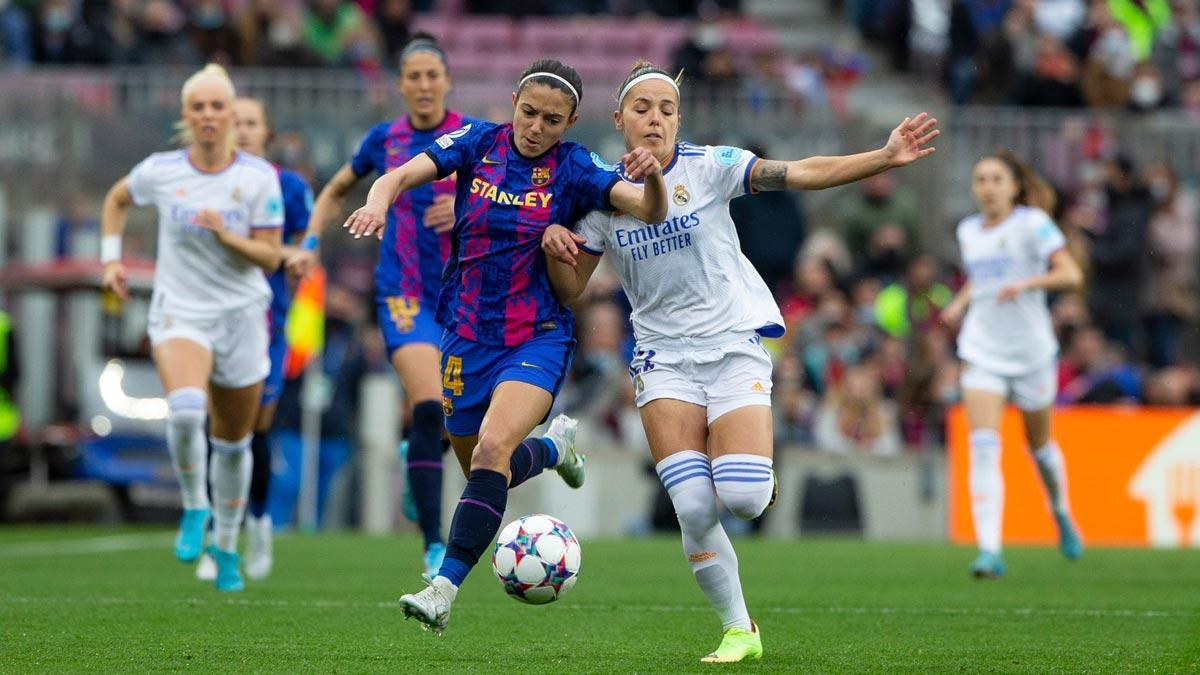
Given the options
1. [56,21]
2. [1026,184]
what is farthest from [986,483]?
[56,21]

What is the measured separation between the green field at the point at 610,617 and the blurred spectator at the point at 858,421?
147 inches

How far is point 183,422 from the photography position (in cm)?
996

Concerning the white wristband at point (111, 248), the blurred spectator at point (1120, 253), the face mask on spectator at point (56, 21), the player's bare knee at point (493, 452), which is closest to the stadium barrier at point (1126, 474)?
the blurred spectator at point (1120, 253)

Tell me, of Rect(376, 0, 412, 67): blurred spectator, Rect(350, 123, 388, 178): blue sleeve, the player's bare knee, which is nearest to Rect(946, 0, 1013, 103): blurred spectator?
Rect(376, 0, 412, 67): blurred spectator

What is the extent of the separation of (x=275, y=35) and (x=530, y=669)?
16017mm

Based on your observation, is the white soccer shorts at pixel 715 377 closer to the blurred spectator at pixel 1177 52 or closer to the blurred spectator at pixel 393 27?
the blurred spectator at pixel 393 27

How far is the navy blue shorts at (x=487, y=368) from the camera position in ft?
25.3

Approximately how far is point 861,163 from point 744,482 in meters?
1.29

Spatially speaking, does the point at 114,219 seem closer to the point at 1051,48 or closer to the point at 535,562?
the point at 535,562

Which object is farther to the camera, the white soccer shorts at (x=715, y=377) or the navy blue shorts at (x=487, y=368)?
the navy blue shorts at (x=487, y=368)

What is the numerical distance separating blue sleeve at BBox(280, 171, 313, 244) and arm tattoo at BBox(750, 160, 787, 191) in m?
4.36

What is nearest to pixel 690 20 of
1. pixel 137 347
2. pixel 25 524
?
pixel 137 347

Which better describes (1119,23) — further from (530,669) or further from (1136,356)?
(530,669)

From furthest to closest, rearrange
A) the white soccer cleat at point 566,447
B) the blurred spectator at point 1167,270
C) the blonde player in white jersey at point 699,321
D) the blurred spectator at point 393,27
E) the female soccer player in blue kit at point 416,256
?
the blurred spectator at point 393,27
the blurred spectator at point 1167,270
the female soccer player in blue kit at point 416,256
the white soccer cleat at point 566,447
the blonde player in white jersey at point 699,321
